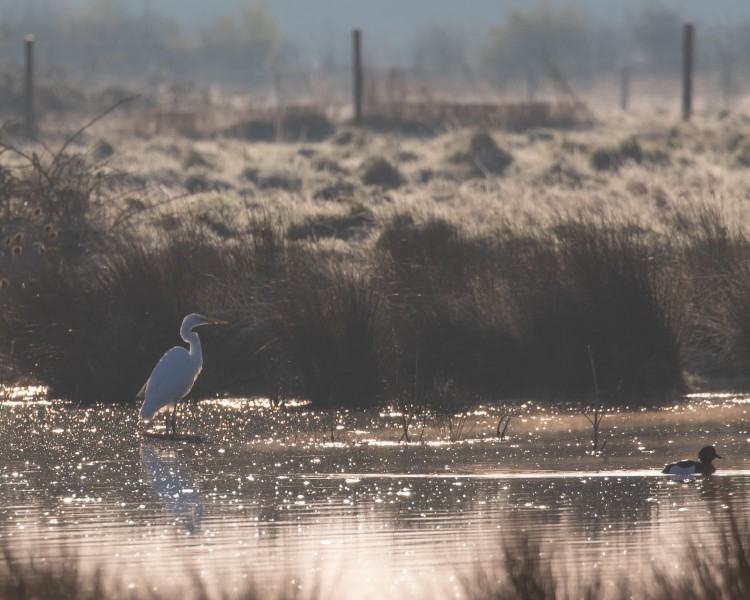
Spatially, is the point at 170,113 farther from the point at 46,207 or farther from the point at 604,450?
the point at 604,450

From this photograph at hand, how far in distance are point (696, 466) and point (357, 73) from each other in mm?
25642

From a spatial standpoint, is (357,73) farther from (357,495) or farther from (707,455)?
(357,495)

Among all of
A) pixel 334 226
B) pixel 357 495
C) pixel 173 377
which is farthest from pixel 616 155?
pixel 357 495

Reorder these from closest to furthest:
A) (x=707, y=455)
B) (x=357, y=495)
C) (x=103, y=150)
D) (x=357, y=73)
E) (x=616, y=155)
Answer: (x=357, y=495) < (x=707, y=455) < (x=616, y=155) < (x=103, y=150) < (x=357, y=73)

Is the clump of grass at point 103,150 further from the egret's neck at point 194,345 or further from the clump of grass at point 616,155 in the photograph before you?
the egret's neck at point 194,345

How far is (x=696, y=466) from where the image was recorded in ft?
27.2

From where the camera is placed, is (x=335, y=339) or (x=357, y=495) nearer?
(x=357, y=495)

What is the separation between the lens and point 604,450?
9.37 meters

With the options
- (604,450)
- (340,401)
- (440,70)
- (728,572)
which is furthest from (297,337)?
(440,70)

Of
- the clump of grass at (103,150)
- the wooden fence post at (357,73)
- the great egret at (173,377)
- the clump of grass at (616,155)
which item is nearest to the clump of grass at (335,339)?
the great egret at (173,377)

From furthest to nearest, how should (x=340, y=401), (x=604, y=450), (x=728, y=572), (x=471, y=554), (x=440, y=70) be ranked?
(x=440, y=70), (x=340, y=401), (x=604, y=450), (x=471, y=554), (x=728, y=572)

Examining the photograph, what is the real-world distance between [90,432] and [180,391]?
2.07 ft

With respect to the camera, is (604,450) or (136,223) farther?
(136,223)

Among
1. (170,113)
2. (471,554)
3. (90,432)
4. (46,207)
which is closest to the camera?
(471,554)
